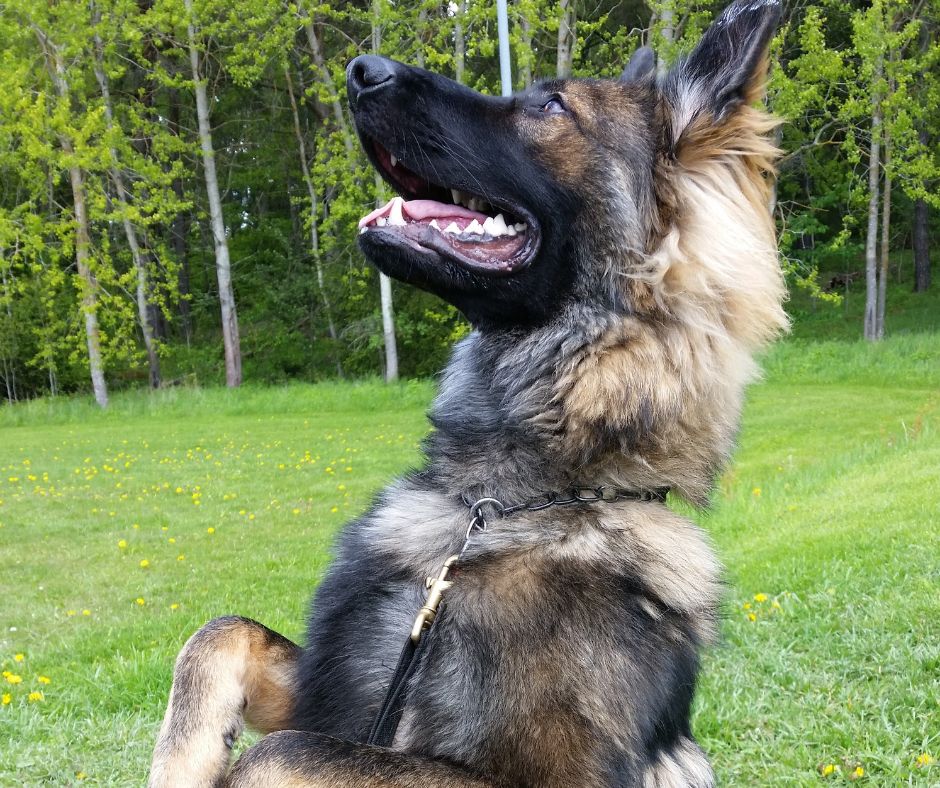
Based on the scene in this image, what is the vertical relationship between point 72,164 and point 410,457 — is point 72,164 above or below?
above

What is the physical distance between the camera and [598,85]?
9.75ft

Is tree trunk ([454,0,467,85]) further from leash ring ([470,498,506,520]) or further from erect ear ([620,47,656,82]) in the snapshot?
leash ring ([470,498,506,520])

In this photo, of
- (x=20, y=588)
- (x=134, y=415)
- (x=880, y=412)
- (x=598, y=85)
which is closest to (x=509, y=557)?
(x=598, y=85)

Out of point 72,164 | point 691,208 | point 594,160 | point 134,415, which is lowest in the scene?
point 134,415

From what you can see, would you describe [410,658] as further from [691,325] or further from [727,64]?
[727,64]

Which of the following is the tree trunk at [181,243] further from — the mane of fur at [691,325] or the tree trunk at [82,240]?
the mane of fur at [691,325]

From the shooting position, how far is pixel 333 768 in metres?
1.95

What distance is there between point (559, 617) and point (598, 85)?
1.81 m

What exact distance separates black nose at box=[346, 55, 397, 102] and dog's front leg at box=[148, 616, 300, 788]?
65.7 inches

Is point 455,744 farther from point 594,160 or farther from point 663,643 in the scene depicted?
point 594,160

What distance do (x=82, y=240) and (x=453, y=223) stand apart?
21.0 meters

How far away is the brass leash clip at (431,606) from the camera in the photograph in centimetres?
217

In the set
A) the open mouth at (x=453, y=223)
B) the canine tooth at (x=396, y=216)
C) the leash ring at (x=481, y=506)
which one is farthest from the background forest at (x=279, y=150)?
the leash ring at (x=481, y=506)

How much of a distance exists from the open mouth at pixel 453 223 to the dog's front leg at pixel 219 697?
1.27 m
